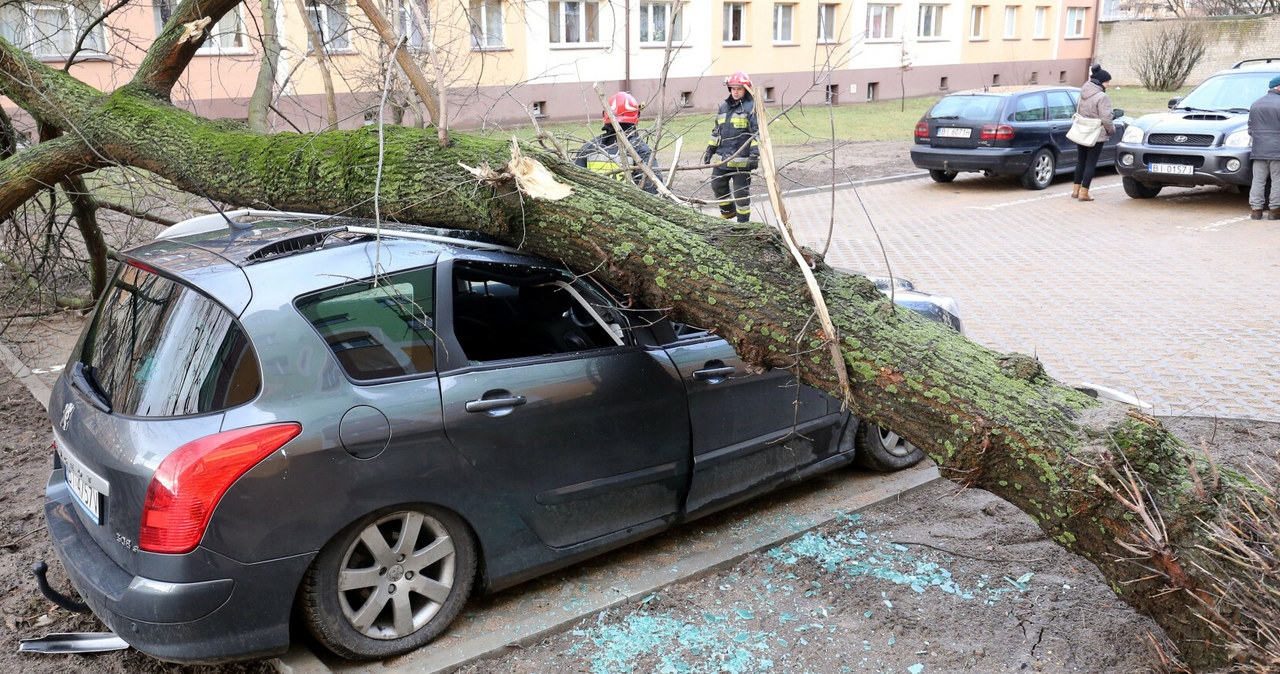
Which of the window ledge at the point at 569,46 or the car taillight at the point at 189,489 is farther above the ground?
the window ledge at the point at 569,46

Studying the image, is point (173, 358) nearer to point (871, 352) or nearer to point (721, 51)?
point (871, 352)

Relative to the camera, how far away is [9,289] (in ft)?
26.8

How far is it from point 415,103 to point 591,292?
10.5 ft

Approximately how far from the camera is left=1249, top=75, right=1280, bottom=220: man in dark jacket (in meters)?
12.1

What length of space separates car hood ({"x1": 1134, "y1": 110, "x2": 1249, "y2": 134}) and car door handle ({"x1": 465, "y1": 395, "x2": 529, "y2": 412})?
42.6 ft

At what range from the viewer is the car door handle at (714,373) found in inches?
165

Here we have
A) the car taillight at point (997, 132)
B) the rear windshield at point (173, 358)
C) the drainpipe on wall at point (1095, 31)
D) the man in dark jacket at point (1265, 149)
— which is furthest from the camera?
the drainpipe on wall at point (1095, 31)

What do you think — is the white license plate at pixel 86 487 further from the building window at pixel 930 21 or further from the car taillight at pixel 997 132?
the building window at pixel 930 21

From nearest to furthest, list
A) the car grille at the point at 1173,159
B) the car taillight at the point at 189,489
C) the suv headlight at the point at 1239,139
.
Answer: the car taillight at the point at 189,489 → the suv headlight at the point at 1239,139 → the car grille at the point at 1173,159

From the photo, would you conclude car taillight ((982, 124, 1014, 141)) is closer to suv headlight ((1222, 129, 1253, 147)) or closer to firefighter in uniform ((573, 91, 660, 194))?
suv headlight ((1222, 129, 1253, 147))

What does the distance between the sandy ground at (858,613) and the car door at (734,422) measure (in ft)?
1.11

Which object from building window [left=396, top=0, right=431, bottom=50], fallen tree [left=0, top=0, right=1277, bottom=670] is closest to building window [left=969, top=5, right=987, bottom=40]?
building window [left=396, top=0, right=431, bottom=50]

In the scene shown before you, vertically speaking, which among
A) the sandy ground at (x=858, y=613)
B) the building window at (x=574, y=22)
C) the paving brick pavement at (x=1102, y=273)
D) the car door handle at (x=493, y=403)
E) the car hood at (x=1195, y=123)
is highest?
the building window at (x=574, y=22)

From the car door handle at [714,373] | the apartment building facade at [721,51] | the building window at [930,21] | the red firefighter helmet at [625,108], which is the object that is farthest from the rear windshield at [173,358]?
the building window at [930,21]
